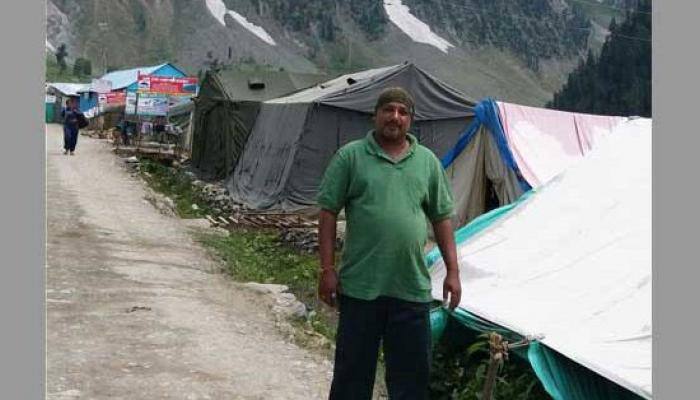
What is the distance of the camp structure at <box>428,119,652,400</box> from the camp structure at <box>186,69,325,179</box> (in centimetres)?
1262

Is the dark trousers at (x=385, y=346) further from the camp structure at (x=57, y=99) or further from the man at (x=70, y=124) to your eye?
the camp structure at (x=57, y=99)

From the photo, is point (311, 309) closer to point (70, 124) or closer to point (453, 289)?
point (453, 289)

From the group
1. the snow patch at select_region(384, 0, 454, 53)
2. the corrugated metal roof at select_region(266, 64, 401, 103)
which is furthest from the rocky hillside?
the corrugated metal roof at select_region(266, 64, 401, 103)

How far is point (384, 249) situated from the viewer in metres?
3.78

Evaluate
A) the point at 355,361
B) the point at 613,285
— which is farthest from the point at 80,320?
the point at 613,285

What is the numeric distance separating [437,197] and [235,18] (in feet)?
338

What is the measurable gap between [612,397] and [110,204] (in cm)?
1123

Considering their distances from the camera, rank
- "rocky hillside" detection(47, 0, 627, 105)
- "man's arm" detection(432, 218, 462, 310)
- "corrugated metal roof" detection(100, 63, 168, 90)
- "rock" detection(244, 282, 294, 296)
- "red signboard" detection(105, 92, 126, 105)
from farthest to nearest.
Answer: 1. "rocky hillside" detection(47, 0, 627, 105)
2. "corrugated metal roof" detection(100, 63, 168, 90)
3. "red signboard" detection(105, 92, 126, 105)
4. "rock" detection(244, 282, 294, 296)
5. "man's arm" detection(432, 218, 462, 310)

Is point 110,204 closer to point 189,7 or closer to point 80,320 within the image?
point 80,320

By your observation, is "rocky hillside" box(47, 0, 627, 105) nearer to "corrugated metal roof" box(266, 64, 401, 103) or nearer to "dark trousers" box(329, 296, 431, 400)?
"corrugated metal roof" box(266, 64, 401, 103)

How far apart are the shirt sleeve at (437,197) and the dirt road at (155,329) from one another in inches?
69.9

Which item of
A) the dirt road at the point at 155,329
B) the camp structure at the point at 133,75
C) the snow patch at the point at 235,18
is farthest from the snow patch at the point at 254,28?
the dirt road at the point at 155,329

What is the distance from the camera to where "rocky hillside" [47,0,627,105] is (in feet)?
309

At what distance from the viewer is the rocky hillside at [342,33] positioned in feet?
309
